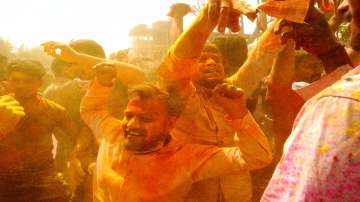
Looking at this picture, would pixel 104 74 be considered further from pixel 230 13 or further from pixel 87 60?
pixel 230 13

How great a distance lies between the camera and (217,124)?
11.0 feet

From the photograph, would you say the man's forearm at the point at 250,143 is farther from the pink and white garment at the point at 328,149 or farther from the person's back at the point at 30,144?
the person's back at the point at 30,144

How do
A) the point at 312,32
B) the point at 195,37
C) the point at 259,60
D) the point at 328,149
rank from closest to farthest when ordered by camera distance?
the point at 328,149 → the point at 312,32 → the point at 195,37 → the point at 259,60

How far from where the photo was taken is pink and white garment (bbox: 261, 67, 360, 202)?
0.99 m

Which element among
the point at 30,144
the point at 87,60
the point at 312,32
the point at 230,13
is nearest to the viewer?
the point at 312,32

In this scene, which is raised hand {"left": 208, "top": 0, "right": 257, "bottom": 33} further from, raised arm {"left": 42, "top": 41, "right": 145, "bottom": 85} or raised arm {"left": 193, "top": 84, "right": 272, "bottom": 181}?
raised arm {"left": 42, "top": 41, "right": 145, "bottom": 85}

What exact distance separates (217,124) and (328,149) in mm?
2353

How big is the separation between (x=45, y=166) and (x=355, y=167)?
4.41m

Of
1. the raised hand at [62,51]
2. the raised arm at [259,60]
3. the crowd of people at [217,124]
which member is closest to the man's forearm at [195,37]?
the crowd of people at [217,124]

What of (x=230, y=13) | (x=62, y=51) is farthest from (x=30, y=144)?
(x=230, y=13)

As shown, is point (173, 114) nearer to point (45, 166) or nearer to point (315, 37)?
point (315, 37)

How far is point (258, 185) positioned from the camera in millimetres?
4320

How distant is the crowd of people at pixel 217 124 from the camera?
3.43 ft

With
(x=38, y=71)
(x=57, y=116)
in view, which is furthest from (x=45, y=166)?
(x=38, y=71)
